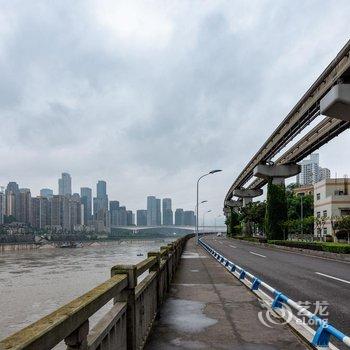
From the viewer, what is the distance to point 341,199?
73188 mm

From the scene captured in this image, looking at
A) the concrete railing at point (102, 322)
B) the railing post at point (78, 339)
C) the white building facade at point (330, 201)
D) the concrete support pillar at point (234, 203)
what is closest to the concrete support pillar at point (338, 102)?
the concrete railing at point (102, 322)

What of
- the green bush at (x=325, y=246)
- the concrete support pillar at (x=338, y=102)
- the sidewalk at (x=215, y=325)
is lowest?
the green bush at (x=325, y=246)

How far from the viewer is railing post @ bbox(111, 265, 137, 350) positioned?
5879mm

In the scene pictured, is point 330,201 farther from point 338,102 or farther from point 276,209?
point 338,102

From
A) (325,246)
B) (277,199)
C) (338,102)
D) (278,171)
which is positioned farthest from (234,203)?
(338,102)

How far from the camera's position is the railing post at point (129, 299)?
588 centimetres

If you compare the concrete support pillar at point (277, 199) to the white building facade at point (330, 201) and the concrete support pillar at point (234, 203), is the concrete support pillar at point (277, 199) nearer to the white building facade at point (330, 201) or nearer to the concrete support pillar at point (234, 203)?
the white building facade at point (330, 201)

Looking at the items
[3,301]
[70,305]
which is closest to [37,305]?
[3,301]

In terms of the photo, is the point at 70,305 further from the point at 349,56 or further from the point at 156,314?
the point at 349,56

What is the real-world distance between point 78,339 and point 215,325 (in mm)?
5536

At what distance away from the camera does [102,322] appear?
4.68 meters

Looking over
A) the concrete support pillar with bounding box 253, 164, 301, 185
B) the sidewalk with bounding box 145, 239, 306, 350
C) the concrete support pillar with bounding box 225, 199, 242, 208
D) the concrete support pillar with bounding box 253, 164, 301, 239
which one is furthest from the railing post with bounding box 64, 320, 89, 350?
the concrete support pillar with bounding box 225, 199, 242, 208

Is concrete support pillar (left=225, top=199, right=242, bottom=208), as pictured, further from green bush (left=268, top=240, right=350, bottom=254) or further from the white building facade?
green bush (left=268, top=240, right=350, bottom=254)

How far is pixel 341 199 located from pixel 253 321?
2745 inches
